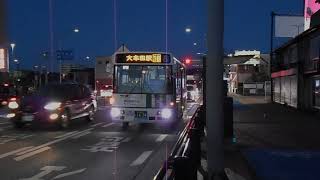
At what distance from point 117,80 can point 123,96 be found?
68cm

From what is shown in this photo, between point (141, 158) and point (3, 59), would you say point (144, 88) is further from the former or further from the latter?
→ point (3, 59)

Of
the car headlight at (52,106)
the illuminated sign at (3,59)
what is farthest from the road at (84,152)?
the illuminated sign at (3,59)

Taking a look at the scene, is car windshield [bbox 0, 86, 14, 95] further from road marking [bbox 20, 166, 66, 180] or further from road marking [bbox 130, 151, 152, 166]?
road marking [bbox 20, 166, 66, 180]

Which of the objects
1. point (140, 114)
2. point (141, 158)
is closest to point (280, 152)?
point (141, 158)

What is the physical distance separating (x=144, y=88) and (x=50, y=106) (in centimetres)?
366

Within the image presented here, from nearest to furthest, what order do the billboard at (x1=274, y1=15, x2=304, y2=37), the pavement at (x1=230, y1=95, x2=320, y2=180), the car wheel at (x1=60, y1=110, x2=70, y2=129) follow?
the pavement at (x1=230, y1=95, x2=320, y2=180) < the car wheel at (x1=60, y1=110, x2=70, y2=129) < the billboard at (x1=274, y1=15, x2=304, y2=37)

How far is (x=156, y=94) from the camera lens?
22375 mm

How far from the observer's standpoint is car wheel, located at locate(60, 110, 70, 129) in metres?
22.8

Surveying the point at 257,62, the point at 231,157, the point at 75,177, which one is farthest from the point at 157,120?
the point at 257,62

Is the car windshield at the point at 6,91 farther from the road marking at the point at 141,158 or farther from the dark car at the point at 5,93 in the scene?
the road marking at the point at 141,158

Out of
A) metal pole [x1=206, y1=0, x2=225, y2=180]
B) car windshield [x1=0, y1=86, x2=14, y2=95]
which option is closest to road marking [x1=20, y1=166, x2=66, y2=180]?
metal pole [x1=206, y1=0, x2=225, y2=180]

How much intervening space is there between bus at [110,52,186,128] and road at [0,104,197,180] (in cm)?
62

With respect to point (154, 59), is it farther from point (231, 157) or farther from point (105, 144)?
point (231, 157)

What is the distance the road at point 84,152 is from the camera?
38.4ft
